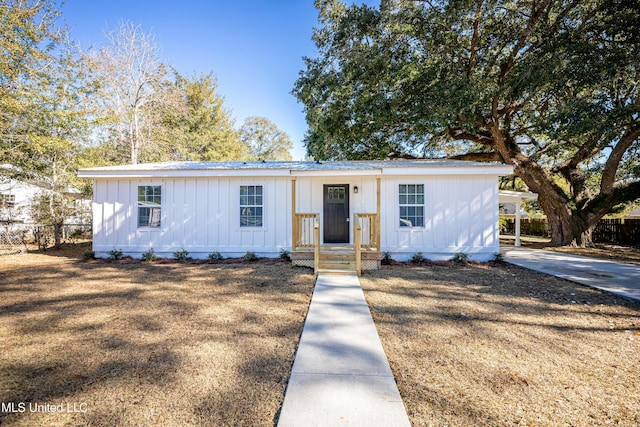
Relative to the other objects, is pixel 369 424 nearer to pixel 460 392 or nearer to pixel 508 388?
pixel 460 392

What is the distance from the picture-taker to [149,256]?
8.45 m

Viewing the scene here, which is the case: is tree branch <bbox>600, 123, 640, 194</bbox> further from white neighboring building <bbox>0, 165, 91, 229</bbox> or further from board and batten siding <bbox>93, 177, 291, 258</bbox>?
white neighboring building <bbox>0, 165, 91, 229</bbox>

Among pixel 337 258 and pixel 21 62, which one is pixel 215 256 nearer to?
pixel 337 258

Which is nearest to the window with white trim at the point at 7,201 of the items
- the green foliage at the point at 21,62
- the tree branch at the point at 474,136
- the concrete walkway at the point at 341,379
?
the green foliage at the point at 21,62

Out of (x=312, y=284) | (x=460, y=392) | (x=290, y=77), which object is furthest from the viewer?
(x=290, y=77)

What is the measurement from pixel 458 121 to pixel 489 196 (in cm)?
403

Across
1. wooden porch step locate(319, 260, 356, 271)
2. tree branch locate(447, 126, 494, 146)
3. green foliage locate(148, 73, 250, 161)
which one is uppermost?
green foliage locate(148, 73, 250, 161)

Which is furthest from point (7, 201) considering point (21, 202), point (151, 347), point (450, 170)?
point (450, 170)

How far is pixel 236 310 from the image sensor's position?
169 inches

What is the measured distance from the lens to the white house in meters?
8.21

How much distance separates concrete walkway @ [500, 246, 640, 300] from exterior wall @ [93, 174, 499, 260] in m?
1.31

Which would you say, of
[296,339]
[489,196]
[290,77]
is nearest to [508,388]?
[296,339]

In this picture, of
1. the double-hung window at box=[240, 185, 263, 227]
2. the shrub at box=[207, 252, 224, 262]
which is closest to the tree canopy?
the double-hung window at box=[240, 185, 263, 227]

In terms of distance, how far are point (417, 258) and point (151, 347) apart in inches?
271
